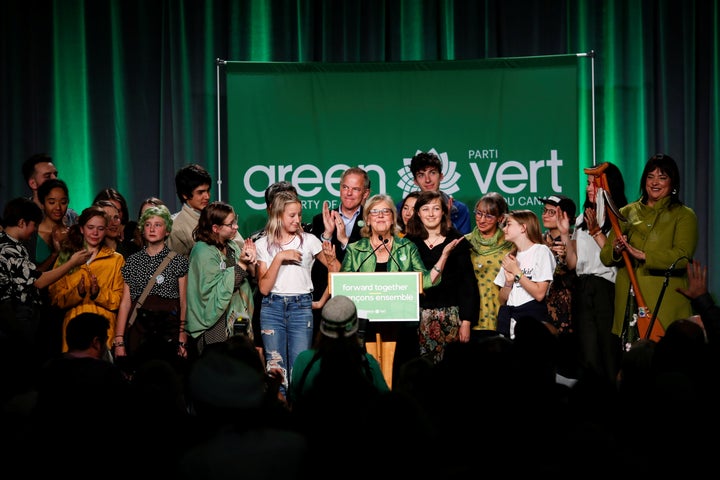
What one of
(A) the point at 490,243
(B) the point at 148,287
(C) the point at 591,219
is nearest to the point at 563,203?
(C) the point at 591,219

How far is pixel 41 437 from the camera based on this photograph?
9.06ft

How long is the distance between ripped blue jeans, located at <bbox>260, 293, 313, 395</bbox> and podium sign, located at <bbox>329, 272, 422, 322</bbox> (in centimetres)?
43

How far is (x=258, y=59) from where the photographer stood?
8.63 meters

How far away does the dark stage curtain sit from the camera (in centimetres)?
834

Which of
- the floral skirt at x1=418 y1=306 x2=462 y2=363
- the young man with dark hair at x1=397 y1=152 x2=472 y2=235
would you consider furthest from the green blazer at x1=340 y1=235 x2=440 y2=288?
the young man with dark hair at x1=397 y1=152 x2=472 y2=235

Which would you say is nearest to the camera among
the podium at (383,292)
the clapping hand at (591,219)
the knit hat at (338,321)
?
the knit hat at (338,321)

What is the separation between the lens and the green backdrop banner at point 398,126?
293 inches

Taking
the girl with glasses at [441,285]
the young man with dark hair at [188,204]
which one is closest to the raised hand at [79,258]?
the young man with dark hair at [188,204]

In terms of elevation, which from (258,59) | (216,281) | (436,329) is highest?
(258,59)

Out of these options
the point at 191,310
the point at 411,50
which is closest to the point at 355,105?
the point at 411,50

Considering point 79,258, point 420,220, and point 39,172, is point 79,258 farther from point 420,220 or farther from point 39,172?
point 420,220

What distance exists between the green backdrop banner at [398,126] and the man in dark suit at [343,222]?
1123 millimetres

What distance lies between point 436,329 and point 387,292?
59cm

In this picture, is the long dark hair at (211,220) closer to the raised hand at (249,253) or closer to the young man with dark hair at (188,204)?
the raised hand at (249,253)
